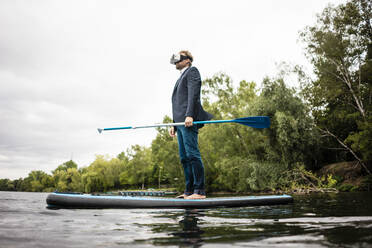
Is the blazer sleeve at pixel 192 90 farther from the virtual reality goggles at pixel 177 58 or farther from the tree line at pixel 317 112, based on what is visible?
the tree line at pixel 317 112

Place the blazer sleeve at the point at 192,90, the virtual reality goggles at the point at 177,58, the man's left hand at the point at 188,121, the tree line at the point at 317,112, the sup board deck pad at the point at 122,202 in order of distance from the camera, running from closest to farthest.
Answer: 1. the sup board deck pad at the point at 122,202
2. the man's left hand at the point at 188,121
3. the blazer sleeve at the point at 192,90
4. the virtual reality goggles at the point at 177,58
5. the tree line at the point at 317,112

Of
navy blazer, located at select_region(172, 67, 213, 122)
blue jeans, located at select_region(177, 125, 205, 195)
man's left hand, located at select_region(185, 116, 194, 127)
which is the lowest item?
blue jeans, located at select_region(177, 125, 205, 195)

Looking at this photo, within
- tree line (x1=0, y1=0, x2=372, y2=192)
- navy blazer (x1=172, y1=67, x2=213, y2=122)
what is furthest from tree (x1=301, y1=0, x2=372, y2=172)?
navy blazer (x1=172, y1=67, x2=213, y2=122)

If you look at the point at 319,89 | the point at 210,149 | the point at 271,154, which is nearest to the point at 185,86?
the point at 271,154

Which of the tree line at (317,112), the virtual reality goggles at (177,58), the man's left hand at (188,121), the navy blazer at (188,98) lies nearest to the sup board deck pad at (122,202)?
the man's left hand at (188,121)

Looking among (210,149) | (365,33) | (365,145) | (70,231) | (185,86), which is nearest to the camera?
(70,231)

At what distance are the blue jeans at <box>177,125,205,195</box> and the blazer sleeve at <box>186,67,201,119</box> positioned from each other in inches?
12.5

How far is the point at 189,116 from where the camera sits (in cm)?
421

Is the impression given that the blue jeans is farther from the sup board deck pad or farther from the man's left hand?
the sup board deck pad

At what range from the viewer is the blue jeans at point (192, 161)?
4.18 meters

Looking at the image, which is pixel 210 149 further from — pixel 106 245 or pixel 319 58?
pixel 106 245

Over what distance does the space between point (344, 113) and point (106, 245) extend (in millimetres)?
19687

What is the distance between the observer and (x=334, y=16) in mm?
16797

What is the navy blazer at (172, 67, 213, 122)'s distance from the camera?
4383 millimetres
